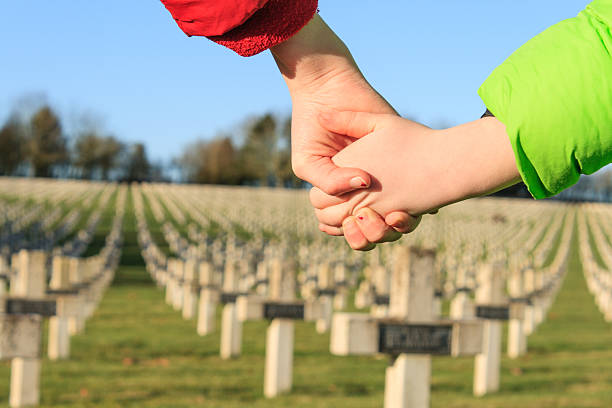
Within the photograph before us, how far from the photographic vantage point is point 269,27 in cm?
179

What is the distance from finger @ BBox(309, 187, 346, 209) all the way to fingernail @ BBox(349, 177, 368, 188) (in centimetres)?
10

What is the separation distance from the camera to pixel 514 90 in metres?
1.54

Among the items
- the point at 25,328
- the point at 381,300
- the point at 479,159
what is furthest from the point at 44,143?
the point at 479,159

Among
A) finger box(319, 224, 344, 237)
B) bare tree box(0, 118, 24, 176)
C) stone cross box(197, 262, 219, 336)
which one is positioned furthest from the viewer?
bare tree box(0, 118, 24, 176)

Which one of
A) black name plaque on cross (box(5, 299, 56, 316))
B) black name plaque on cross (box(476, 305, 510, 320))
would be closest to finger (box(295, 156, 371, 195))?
black name plaque on cross (box(5, 299, 56, 316))

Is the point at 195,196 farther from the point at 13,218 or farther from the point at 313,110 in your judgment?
the point at 313,110

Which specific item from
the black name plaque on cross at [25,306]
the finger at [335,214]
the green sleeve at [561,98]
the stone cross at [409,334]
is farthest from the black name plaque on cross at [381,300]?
the green sleeve at [561,98]

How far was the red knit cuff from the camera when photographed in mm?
1767

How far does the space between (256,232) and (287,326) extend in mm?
33798

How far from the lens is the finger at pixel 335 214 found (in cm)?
204

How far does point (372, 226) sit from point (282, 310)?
807cm

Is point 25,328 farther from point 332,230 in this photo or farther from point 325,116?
point 325,116

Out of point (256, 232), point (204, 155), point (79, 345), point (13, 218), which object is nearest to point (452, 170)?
point (79, 345)

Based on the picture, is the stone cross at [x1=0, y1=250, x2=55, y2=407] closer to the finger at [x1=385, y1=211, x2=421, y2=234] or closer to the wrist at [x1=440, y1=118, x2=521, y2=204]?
the finger at [x1=385, y1=211, x2=421, y2=234]
